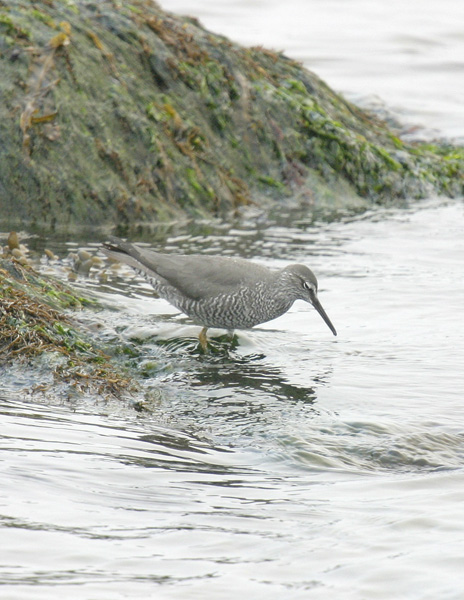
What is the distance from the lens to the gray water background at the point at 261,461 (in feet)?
13.3

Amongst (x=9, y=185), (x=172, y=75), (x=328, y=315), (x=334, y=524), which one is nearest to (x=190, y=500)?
(x=334, y=524)

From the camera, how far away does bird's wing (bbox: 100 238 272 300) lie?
25.2 feet

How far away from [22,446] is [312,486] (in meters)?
1.49

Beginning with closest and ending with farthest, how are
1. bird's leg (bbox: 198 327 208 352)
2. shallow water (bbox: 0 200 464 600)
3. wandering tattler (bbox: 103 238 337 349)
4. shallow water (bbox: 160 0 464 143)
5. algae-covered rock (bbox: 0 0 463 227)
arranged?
shallow water (bbox: 0 200 464 600) < bird's leg (bbox: 198 327 208 352) < wandering tattler (bbox: 103 238 337 349) < algae-covered rock (bbox: 0 0 463 227) < shallow water (bbox: 160 0 464 143)

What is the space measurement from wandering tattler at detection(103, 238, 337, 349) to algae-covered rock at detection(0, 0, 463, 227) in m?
2.09

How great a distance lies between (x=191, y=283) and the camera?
7691 mm

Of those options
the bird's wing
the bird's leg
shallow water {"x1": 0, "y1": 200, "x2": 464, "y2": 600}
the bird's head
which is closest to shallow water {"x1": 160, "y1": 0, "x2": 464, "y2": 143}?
the bird's head

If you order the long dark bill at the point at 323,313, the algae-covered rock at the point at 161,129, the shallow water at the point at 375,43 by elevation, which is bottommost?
the long dark bill at the point at 323,313

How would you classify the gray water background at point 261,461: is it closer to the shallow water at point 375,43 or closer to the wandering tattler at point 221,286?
the wandering tattler at point 221,286

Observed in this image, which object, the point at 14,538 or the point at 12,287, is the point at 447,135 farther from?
the point at 14,538

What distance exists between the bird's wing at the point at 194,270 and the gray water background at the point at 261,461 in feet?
1.13

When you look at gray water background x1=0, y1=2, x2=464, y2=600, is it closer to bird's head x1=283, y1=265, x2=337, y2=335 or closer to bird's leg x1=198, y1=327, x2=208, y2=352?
bird's leg x1=198, y1=327, x2=208, y2=352

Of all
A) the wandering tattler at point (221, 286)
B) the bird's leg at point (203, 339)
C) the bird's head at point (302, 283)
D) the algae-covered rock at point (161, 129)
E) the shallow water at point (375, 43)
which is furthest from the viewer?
the shallow water at point (375, 43)

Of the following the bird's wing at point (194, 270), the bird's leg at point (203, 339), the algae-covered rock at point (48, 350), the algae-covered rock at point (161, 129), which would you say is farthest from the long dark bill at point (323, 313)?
the algae-covered rock at point (161, 129)
